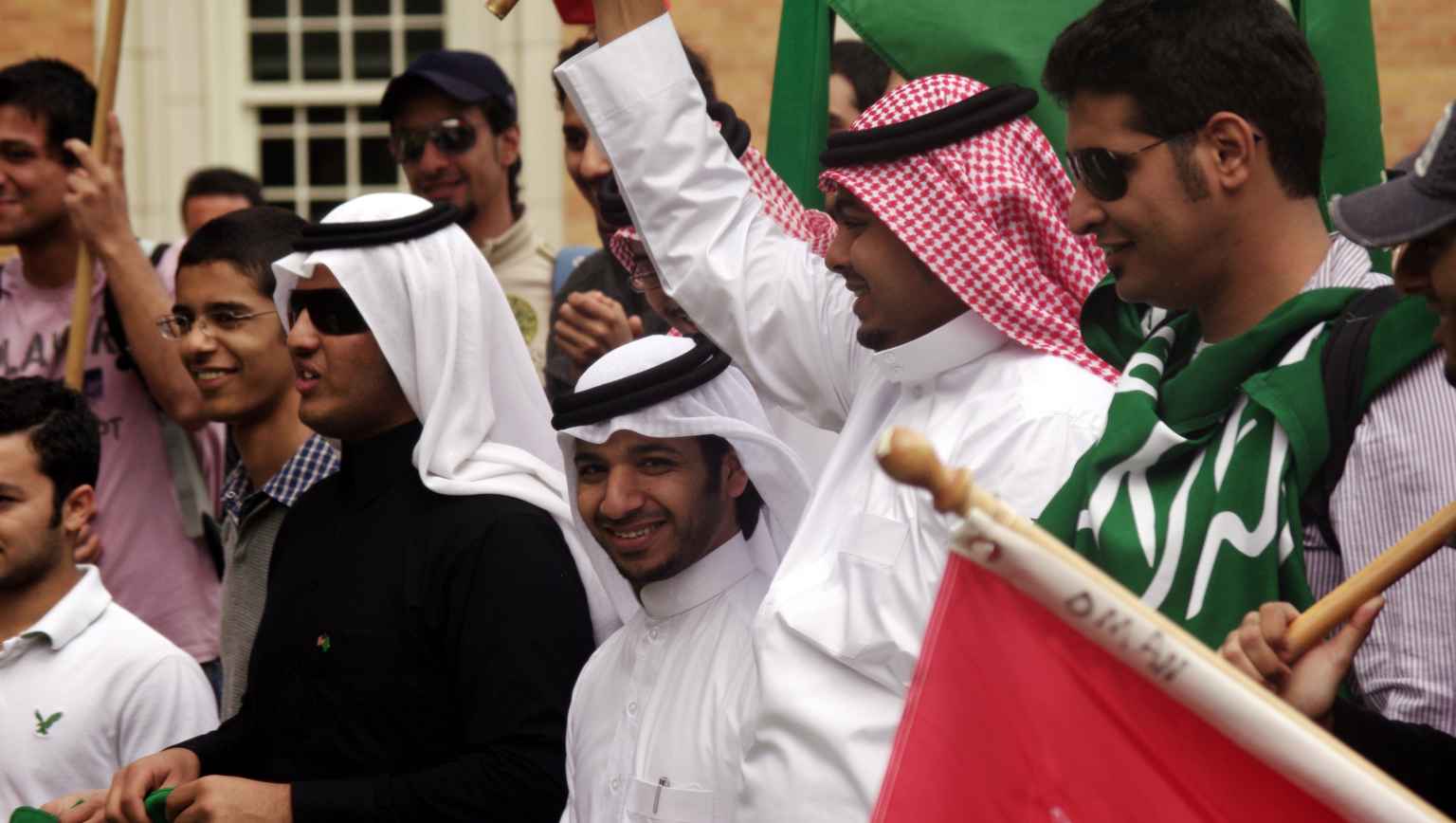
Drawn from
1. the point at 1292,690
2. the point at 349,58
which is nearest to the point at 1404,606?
the point at 1292,690

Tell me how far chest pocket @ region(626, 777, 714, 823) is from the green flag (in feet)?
4.73

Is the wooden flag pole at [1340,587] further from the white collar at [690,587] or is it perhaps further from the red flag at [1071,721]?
the white collar at [690,587]

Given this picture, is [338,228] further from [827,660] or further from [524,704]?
[827,660]

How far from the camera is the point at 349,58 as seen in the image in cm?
1162

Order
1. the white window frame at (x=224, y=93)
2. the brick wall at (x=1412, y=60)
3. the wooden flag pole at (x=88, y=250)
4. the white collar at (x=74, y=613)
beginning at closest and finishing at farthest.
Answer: the white collar at (x=74, y=613) → the wooden flag pole at (x=88, y=250) → the brick wall at (x=1412, y=60) → the white window frame at (x=224, y=93)

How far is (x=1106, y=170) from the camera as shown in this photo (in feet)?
10.4

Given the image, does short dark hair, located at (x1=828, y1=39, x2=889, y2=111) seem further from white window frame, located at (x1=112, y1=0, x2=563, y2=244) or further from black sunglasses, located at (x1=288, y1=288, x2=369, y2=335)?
white window frame, located at (x1=112, y1=0, x2=563, y2=244)

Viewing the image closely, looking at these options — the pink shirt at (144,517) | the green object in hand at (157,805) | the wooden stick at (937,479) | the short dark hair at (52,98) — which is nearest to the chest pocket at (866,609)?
the wooden stick at (937,479)

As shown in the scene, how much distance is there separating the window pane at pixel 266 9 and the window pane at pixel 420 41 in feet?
2.26

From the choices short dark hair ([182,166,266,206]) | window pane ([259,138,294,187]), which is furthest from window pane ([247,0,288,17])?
short dark hair ([182,166,266,206])

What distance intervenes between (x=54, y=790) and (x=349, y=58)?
294 inches

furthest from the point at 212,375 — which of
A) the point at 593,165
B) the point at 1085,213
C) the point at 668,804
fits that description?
the point at 1085,213

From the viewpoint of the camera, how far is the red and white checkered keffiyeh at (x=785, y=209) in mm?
4297

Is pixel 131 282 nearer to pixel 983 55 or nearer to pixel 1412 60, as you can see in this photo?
pixel 983 55
